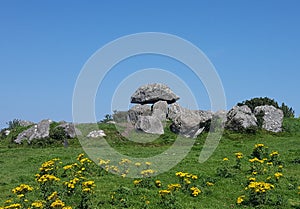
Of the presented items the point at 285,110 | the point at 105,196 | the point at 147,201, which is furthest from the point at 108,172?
the point at 285,110

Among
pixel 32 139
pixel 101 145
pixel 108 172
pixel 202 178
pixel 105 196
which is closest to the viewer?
pixel 105 196

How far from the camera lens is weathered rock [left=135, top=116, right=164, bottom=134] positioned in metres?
34.2

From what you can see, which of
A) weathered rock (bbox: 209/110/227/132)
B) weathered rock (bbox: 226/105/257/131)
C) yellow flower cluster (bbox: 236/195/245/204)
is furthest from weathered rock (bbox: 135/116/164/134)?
yellow flower cluster (bbox: 236/195/245/204)

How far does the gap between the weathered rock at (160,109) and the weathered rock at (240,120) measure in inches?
313

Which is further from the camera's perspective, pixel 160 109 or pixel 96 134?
pixel 160 109

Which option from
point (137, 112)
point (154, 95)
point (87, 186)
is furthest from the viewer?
point (154, 95)

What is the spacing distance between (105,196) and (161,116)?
2741cm

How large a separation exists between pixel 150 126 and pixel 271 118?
32.6 feet

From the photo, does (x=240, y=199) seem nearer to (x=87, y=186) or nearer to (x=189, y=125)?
(x=87, y=186)

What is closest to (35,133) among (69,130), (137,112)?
(69,130)

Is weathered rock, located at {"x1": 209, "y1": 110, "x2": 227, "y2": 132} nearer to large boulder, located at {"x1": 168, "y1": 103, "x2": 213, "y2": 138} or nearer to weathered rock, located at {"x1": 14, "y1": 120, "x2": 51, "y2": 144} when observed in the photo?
large boulder, located at {"x1": 168, "y1": 103, "x2": 213, "y2": 138}

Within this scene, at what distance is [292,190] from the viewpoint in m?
14.0

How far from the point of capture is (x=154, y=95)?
148 ft

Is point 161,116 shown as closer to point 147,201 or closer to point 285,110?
point 285,110
